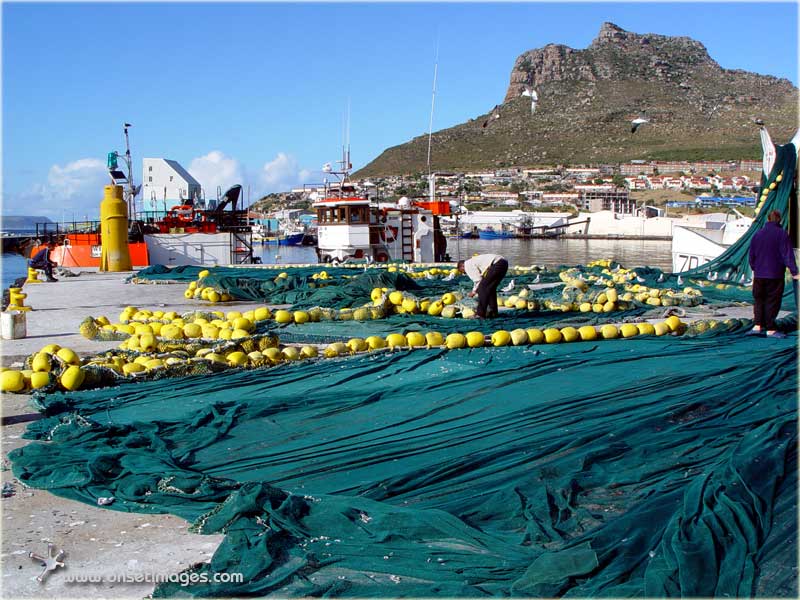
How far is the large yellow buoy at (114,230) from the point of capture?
19.0 m

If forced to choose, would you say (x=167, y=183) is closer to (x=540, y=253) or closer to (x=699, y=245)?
(x=699, y=245)

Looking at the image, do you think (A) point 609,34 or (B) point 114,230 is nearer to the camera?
(B) point 114,230

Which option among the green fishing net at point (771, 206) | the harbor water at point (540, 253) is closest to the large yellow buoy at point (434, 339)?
the green fishing net at point (771, 206)

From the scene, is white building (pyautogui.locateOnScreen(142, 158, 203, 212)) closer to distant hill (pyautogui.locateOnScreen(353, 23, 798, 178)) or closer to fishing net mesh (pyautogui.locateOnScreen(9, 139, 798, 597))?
fishing net mesh (pyautogui.locateOnScreen(9, 139, 798, 597))

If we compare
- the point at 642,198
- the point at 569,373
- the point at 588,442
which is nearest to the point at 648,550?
the point at 588,442

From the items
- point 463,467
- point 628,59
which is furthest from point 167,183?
point 628,59

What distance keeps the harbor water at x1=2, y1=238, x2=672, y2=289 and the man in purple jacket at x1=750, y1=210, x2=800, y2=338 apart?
82.2 ft

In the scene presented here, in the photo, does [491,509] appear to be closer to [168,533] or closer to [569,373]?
[168,533]

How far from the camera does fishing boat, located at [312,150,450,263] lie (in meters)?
26.8

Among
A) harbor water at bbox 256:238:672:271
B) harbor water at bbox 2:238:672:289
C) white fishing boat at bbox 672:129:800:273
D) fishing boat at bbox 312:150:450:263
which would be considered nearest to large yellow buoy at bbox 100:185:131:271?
fishing boat at bbox 312:150:450:263

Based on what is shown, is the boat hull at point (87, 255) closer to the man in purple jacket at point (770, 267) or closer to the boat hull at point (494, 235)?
the man in purple jacket at point (770, 267)

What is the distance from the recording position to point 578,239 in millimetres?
81562

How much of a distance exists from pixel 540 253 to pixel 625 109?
63300mm

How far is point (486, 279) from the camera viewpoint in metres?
9.72
